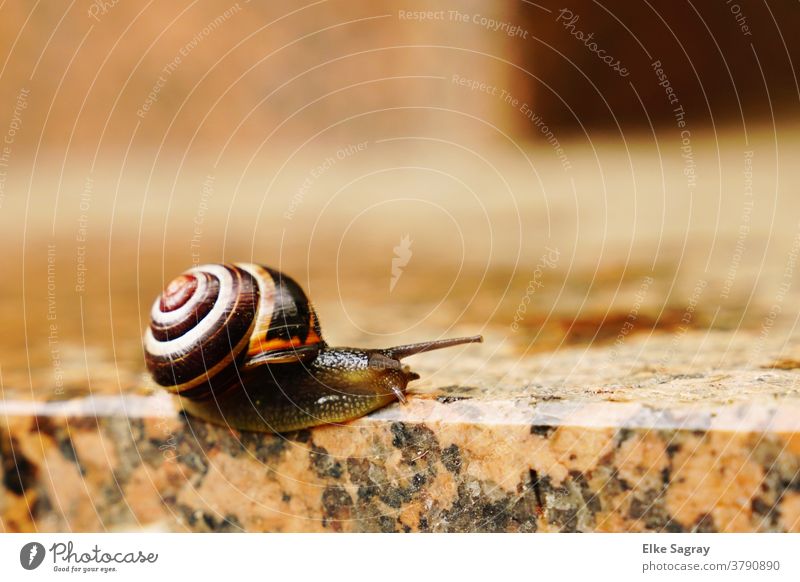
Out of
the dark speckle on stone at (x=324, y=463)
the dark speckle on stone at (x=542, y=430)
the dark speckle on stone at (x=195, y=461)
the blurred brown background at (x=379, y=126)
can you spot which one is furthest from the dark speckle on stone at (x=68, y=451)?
the blurred brown background at (x=379, y=126)

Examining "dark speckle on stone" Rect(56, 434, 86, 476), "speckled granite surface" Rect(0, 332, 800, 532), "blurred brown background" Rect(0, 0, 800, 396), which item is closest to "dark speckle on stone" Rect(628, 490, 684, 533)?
"speckled granite surface" Rect(0, 332, 800, 532)

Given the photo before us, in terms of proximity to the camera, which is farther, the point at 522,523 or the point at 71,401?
the point at 71,401

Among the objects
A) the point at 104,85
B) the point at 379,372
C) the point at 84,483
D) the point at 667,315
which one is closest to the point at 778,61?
the point at 667,315

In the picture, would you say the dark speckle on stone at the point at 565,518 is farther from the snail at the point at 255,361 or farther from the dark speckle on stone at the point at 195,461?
the dark speckle on stone at the point at 195,461

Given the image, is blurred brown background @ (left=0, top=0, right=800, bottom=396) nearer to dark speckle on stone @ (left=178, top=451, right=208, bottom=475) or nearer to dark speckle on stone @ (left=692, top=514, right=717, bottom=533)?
dark speckle on stone @ (left=178, top=451, right=208, bottom=475)

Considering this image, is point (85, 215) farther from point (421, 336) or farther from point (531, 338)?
point (531, 338)
